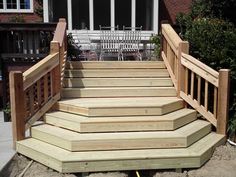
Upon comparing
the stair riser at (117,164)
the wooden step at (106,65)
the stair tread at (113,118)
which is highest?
the wooden step at (106,65)

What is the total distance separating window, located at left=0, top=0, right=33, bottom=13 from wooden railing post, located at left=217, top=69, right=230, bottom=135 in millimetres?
11727

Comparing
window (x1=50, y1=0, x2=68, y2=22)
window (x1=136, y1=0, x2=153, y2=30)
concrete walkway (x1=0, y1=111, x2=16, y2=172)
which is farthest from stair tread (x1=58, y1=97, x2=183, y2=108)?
window (x1=50, y1=0, x2=68, y2=22)

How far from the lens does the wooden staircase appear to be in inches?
188

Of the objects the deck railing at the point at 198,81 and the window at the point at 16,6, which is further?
the window at the point at 16,6

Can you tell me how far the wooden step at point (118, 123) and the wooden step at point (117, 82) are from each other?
4.15 ft

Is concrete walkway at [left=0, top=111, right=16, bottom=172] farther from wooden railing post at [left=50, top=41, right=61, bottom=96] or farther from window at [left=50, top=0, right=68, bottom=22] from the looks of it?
window at [left=50, top=0, right=68, bottom=22]

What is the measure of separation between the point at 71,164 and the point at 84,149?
1.15 feet

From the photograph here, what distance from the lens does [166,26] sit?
25.3 feet

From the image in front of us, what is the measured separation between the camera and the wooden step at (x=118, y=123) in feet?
17.3

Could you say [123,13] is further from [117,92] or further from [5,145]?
[5,145]

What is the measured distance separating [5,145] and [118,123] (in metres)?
1.77

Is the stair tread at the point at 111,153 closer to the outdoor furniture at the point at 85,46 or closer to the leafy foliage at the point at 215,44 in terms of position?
the leafy foliage at the point at 215,44

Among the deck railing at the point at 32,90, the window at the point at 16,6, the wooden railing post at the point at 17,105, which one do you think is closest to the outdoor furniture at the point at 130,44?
the deck railing at the point at 32,90

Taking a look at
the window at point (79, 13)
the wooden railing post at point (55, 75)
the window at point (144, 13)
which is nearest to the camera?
the wooden railing post at point (55, 75)
